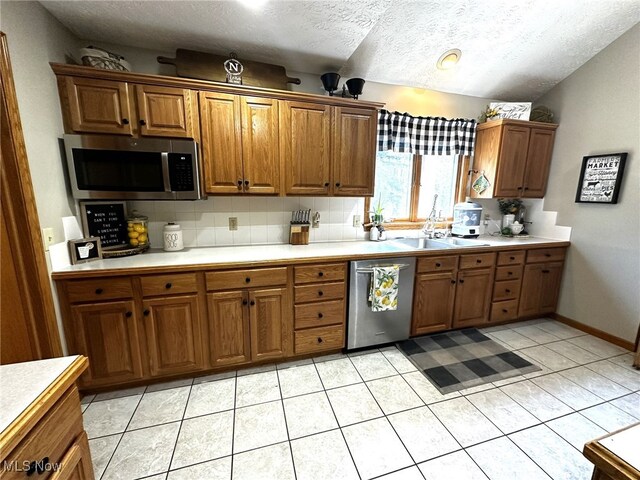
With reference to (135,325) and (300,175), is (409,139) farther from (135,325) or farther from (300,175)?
(135,325)

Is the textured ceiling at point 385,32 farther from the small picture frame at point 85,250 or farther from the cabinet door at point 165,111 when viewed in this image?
the small picture frame at point 85,250

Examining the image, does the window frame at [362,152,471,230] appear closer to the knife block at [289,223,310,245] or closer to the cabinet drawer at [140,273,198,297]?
the knife block at [289,223,310,245]

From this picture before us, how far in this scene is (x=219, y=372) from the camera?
2.13m

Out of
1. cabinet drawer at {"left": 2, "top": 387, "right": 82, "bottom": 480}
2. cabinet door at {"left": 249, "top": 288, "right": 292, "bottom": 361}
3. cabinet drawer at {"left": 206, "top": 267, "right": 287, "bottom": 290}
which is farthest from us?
cabinet door at {"left": 249, "top": 288, "right": 292, "bottom": 361}

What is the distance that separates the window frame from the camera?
300cm

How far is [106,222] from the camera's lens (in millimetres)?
2035

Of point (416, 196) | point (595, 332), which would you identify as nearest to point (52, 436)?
point (416, 196)

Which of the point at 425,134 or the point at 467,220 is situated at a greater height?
the point at 425,134

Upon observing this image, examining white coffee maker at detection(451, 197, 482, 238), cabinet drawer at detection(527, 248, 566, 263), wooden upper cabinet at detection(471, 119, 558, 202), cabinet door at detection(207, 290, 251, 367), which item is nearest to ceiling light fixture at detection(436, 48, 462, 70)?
A: wooden upper cabinet at detection(471, 119, 558, 202)

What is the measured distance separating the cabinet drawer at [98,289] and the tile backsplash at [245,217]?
65cm

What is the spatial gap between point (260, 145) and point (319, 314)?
1437 millimetres

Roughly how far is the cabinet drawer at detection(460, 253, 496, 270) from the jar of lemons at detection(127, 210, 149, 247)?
9.11 ft

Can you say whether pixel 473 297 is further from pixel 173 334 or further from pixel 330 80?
pixel 173 334

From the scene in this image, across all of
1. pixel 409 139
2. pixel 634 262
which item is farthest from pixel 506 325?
pixel 409 139
